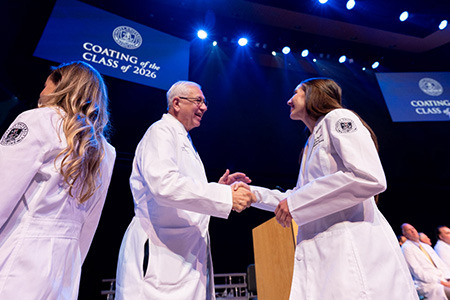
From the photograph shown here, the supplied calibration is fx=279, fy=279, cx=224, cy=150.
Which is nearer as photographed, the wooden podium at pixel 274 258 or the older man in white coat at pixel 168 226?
the older man in white coat at pixel 168 226

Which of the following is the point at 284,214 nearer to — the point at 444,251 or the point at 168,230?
the point at 168,230

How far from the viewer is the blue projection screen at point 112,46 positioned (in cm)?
367

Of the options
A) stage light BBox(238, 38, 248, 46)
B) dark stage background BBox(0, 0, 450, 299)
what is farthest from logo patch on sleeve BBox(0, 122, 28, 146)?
stage light BBox(238, 38, 248, 46)

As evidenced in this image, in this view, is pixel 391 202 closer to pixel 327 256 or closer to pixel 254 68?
pixel 254 68

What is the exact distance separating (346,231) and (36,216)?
1.05 m

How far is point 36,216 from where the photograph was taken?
0.86m

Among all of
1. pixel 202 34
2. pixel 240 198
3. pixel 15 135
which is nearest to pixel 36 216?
pixel 15 135

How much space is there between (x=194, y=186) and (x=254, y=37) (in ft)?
15.8

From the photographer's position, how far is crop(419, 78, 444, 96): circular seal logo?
593 centimetres

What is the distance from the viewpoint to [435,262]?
4.58 meters

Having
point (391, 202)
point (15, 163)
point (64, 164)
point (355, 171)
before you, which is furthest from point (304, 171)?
point (391, 202)

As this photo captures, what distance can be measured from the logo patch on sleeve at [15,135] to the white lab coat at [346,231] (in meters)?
0.98

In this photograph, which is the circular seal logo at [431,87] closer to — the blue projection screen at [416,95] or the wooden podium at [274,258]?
the blue projection screen at [416,95]

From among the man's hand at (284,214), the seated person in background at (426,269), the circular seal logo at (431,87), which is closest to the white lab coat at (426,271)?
the seated person in background at (426,269)
